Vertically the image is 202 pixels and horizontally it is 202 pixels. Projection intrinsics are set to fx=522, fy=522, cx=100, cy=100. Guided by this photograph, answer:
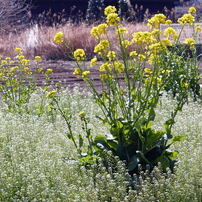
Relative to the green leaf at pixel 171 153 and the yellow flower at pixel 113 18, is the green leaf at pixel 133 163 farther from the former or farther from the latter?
the yellow flower at pixel 113 18

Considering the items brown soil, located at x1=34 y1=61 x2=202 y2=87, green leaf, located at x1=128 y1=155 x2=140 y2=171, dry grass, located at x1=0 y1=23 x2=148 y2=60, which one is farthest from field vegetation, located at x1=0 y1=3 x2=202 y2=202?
dry grass, located at x1=0 y1=23 x2=148 y2=60

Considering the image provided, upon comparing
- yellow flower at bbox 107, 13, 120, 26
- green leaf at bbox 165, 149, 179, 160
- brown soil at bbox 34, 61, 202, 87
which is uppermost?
yellow flower at bbox 107, 13, 120, 26

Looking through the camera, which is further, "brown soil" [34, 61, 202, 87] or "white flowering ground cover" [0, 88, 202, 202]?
"brown soil" [34, 61, 202, 87]

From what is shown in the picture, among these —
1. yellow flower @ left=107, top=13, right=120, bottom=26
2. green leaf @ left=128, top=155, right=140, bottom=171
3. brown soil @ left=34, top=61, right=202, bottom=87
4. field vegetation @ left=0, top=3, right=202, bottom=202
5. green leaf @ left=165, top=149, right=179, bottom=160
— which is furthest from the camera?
brown soil @ left=34, top=61, right=202, bottom=87

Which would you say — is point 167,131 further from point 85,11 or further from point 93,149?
point 85,11

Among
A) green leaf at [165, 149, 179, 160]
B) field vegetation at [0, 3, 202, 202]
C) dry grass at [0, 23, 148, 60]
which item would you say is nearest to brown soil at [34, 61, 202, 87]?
dry grass at [0, 23, 148, 60]

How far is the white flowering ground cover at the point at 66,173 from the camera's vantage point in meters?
3.40

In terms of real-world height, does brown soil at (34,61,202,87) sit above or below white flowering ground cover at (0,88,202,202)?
below

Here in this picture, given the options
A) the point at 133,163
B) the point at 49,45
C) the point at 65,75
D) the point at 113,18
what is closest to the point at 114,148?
the point at 133,163

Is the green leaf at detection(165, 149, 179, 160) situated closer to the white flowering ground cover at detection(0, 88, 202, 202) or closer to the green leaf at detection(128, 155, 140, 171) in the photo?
the white flowering ground cover at detection(0, 88, 202, 202)

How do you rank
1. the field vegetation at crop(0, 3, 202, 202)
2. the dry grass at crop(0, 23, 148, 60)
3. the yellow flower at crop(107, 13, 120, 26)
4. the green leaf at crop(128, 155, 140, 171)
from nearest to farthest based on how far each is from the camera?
the field vegetation at crop(0, 3, 202, 202)
the yellow flower at crop(107, 13, 120, 26)
the green leaf at crop(128, 155, 140, 171)
the dry grass at crop(0, 23, 148, 60)

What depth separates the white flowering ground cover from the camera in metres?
3.40

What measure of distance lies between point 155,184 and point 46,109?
333 centimetres

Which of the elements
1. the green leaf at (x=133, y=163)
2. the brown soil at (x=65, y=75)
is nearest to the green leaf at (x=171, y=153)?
the green leaf at (x=133, y=163)
